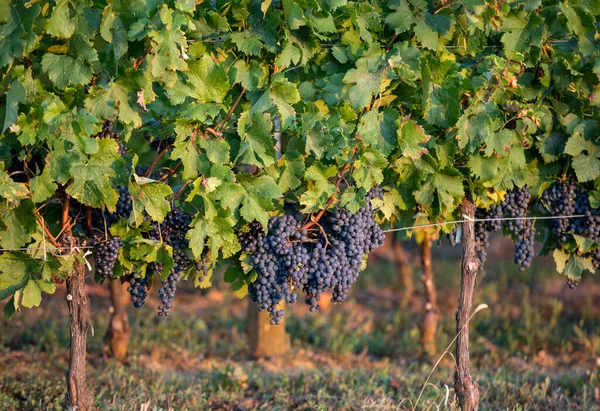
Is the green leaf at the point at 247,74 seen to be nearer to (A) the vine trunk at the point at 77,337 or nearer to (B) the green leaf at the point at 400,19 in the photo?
(B) the green leaf at the point at 400,19

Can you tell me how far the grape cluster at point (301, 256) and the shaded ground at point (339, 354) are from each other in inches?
37.5

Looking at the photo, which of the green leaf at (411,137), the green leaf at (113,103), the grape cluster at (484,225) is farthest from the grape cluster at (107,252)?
the grape cluster at (484,225)

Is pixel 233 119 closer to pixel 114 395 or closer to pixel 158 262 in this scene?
pixel 158 262

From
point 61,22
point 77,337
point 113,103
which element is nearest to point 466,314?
point 77,337

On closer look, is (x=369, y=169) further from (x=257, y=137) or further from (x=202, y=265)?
(x=202, y=265)

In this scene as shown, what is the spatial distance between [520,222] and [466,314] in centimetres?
71

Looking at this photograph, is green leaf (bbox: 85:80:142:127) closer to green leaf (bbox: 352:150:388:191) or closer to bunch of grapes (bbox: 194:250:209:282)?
bunch of grapes (bbox: 194:250:209:282)

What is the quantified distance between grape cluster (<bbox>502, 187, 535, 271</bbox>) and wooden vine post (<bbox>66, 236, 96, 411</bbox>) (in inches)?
106

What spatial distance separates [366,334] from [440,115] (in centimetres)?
419

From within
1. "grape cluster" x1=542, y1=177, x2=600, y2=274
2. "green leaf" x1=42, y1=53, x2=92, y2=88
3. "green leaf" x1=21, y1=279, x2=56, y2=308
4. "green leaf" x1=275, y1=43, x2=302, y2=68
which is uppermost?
"green leaf" x1=275, y1=43, x2=302, y2=68

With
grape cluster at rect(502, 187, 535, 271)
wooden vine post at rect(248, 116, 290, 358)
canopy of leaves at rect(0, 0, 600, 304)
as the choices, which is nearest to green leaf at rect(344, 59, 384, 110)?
canopy of leaves at rect(0, 0, 600, 304)

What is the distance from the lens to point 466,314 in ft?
14.7

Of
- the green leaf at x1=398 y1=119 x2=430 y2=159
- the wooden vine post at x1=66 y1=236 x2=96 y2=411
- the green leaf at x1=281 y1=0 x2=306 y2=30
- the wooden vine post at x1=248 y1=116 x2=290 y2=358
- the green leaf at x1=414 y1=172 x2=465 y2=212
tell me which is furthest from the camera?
the wooden vine post at x1=248 y1=116 x2=290 y2=358

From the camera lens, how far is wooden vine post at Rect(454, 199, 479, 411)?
436 centimetres
